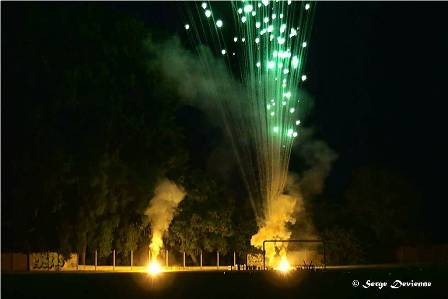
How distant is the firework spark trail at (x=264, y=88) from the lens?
26.4 m

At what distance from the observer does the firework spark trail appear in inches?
1040

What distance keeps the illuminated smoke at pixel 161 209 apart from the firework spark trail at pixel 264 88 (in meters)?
4.19

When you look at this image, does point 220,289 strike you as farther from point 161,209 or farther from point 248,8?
point 161,209

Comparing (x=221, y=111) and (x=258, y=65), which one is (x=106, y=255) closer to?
(x=221, y=111)

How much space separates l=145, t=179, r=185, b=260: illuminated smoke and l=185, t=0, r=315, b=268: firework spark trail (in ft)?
13.8

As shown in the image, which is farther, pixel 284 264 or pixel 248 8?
pixel 284 264

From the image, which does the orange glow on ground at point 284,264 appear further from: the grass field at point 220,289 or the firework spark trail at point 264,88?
the grass field at point 220,289

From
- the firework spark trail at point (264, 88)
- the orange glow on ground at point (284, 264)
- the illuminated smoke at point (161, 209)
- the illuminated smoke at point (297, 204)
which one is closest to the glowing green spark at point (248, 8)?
the firework spark trail at point (264, 88)

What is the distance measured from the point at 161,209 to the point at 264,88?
12590 millimetres

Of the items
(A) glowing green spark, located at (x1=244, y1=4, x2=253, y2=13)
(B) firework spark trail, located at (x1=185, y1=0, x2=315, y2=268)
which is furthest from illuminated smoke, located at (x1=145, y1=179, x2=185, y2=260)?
(A) glowing green spark, located at (x1=244, y1=4, x2=253, y2=13)

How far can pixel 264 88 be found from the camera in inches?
1139

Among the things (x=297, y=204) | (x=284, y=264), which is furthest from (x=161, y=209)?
(x=284, y=264)

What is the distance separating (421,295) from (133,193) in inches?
906

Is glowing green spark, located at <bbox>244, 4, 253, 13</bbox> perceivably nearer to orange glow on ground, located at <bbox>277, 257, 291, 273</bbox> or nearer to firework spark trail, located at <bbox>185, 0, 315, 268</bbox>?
firework spark trail, located at <bbox>185, 0, 315, 268</bbox>
